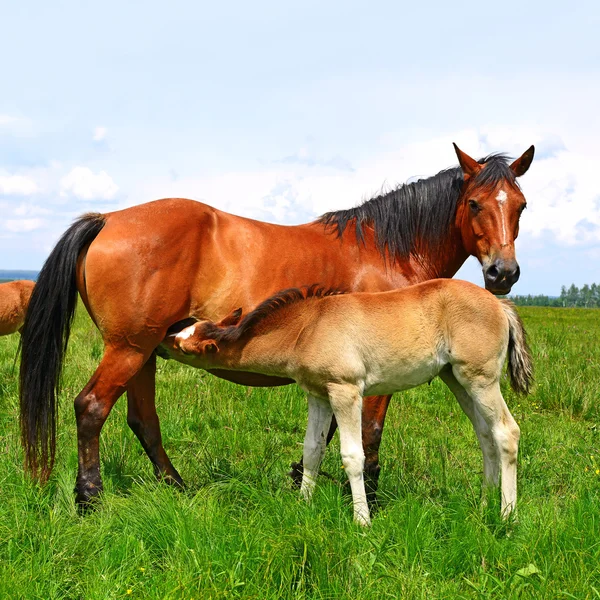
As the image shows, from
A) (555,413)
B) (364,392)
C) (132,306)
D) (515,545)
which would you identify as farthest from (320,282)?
(555,413)

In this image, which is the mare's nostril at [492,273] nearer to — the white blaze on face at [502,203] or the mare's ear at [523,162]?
the white blaze on face at [502,203]

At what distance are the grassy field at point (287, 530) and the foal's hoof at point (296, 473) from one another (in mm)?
105

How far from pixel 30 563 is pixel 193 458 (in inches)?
93.5

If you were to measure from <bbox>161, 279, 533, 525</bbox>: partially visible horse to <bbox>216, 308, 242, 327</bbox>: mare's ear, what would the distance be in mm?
21

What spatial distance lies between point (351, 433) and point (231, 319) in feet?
3.84

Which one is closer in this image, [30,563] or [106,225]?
[30,563]

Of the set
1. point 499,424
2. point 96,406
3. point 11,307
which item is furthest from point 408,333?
point 11,307

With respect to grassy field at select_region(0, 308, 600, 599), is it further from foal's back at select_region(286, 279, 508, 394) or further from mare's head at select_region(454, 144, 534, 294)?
mare's head at select_region(454, 144, 534, 294)

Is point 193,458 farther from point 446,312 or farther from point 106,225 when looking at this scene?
point 446,312

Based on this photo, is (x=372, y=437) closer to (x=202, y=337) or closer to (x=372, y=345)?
(x=372, y=345)

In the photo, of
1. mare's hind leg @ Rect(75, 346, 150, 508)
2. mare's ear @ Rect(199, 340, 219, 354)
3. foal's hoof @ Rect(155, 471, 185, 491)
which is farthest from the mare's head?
foal's hoof @ Rect(155, 471, 185, 491)

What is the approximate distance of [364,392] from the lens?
4512 mm

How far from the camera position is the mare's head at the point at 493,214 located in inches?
195

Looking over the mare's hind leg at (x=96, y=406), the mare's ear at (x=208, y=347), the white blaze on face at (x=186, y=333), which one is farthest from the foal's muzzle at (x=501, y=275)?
the mare's hind leg at (x=96, y=406)
